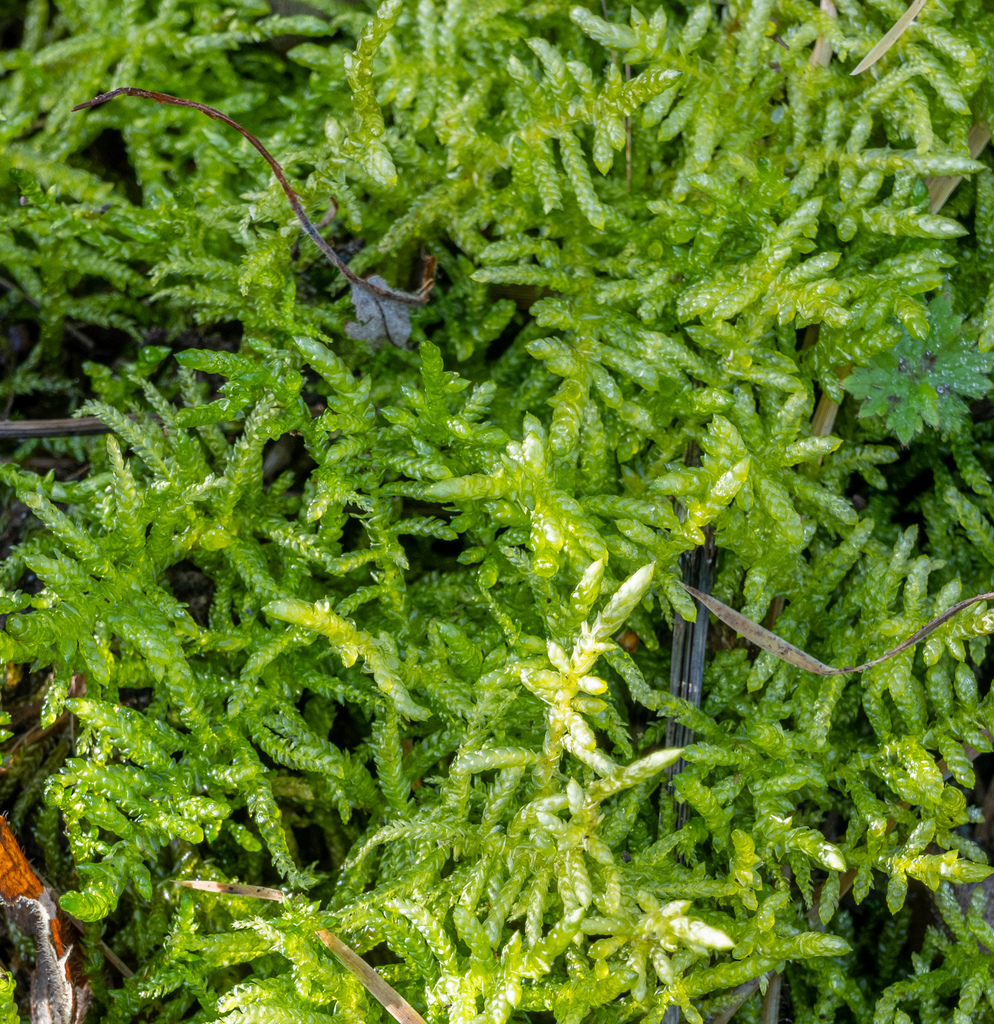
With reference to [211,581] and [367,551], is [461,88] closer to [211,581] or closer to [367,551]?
[367,551]

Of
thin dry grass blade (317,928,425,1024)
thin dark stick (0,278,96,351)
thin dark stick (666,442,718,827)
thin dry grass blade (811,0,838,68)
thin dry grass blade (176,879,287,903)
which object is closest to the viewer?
thin dry grass blade (317,928,425,1024)

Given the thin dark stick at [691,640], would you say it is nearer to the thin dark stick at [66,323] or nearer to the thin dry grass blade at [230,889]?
the thin dry grass blade at [230,889]

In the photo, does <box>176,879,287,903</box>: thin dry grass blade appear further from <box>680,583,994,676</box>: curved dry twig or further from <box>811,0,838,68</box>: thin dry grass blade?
<box>811,0,838,68</box>: thin dry grass blade

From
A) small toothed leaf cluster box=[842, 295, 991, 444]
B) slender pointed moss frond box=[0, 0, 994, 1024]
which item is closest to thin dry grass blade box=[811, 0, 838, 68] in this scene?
slender pointed moss frond box=[0, 0, 994, 1024]

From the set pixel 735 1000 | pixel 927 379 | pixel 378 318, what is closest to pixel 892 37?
pixel 927 379

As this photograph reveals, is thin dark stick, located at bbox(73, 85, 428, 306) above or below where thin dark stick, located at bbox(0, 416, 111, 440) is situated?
above

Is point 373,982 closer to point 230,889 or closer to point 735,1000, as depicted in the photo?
point 230,889
